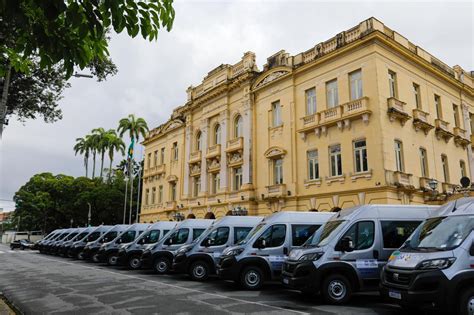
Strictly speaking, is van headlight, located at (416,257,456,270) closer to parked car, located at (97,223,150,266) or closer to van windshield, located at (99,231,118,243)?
parked car, located at (97,223,150,266)

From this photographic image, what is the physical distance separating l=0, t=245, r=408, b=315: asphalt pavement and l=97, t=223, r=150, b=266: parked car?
705cm

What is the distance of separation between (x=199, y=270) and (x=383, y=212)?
24.0 feet

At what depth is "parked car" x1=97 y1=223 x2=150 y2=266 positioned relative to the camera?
70.3 feet

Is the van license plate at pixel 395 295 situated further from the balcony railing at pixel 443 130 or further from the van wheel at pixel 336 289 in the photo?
the balcony railing at pixel 443 130

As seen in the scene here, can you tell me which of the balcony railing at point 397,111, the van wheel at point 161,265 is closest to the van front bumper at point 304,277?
the van wheel at point 161,265

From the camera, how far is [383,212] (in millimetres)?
10664

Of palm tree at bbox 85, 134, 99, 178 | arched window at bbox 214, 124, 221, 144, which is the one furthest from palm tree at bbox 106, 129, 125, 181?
arched window at bbox 214, 124, 221, 144

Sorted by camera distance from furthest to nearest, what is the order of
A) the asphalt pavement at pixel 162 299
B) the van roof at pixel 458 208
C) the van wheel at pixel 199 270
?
the van wheel at pixel 199 270, the asphalt pavement at pixel 162 299, the van roof at pixel 458 208

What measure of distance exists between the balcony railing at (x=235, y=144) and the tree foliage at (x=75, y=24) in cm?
2340

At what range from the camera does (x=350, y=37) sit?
21750mm

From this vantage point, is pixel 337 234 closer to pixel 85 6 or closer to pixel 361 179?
pixel 85 6

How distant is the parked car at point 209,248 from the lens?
48.1 ft

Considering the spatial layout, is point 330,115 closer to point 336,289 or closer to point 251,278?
point 251,278

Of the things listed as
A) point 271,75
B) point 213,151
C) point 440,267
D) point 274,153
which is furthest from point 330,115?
point 440,267
